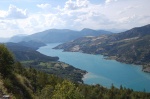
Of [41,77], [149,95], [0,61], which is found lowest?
[149,95]

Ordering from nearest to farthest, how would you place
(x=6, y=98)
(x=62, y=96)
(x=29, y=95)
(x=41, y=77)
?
(x=6, y=98), (x=62, y=96), (x=29, y=95), (x=41, y=77)

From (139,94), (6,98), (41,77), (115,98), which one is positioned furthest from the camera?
(139,94)

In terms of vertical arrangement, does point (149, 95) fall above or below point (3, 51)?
below

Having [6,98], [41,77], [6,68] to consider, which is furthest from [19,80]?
[41,77]

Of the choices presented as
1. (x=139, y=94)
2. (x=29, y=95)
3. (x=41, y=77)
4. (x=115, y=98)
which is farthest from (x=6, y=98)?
(x=139, y=94)

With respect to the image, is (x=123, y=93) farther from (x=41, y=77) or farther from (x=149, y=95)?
(x=41, y=77)

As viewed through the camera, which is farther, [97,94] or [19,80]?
[97,94]
